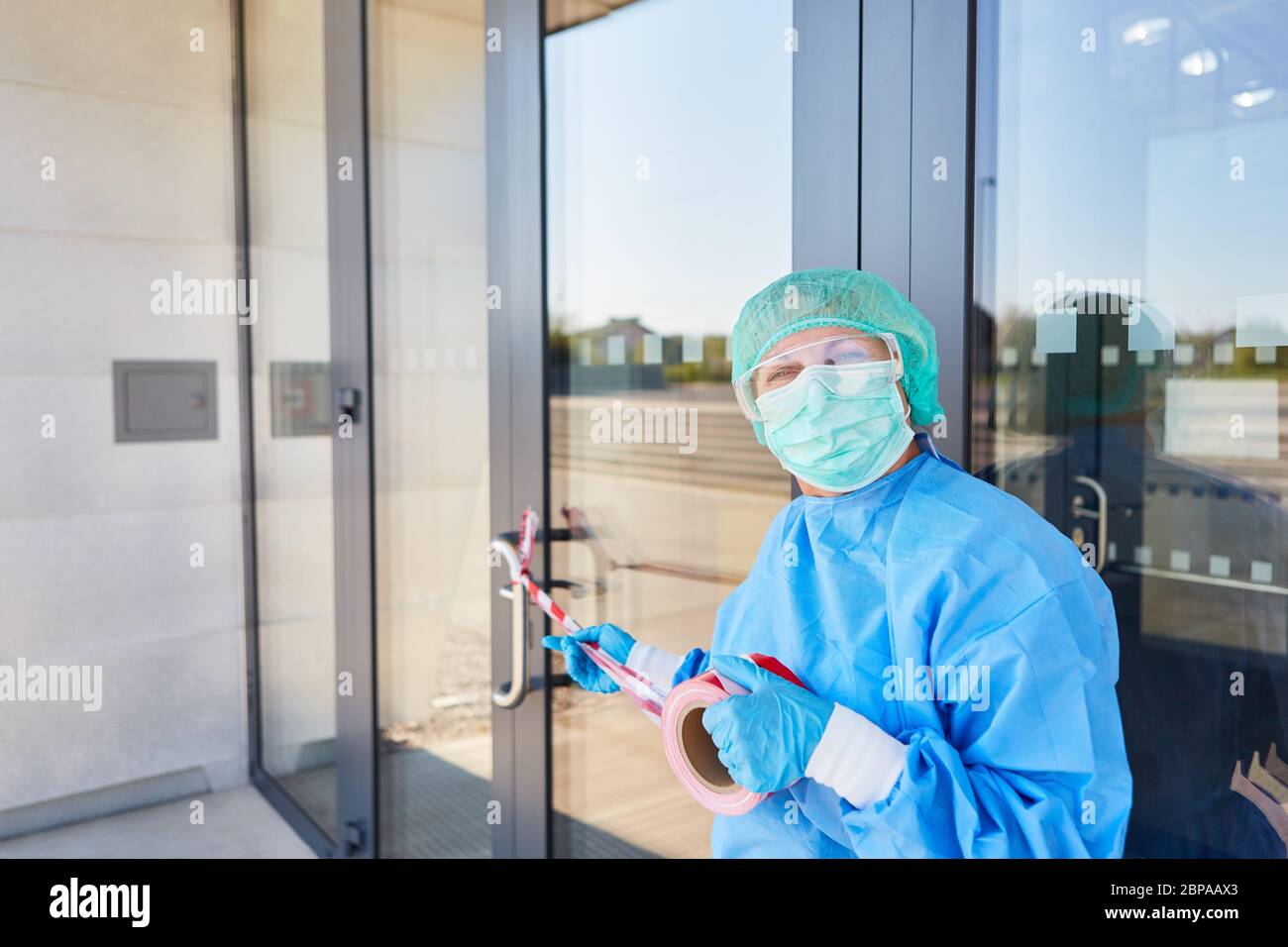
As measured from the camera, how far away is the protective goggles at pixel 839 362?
3.26 ft

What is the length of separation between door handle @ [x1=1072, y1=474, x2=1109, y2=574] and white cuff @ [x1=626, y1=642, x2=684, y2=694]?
52cm

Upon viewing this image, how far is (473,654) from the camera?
2.13 m

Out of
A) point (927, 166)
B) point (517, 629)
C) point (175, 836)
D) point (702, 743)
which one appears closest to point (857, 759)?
point (702, 743)

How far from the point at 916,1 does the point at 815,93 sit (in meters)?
0.17

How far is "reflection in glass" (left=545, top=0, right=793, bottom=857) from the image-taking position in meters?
1.43

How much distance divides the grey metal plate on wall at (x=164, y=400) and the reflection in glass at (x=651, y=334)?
1.63m

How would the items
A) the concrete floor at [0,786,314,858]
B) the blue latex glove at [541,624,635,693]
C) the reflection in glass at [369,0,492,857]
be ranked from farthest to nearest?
1. the concrete floor at [0,786,314,858]
2. the reflection in glass at [369,0,492,857]
3. the blue latex glove at [541,624,635,693]

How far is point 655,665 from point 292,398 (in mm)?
1952

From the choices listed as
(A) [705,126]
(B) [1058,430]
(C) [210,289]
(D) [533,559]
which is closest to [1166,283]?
(B) [1058,430]

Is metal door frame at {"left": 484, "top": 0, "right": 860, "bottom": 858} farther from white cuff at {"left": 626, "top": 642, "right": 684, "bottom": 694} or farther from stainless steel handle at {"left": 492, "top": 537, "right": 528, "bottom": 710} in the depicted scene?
white cuff at {"left": 626, "top": 642, "right": 684, "bottom": 694}
